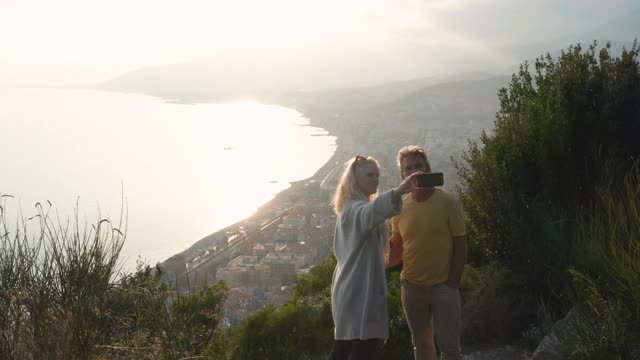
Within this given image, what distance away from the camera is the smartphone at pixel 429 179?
213 cm

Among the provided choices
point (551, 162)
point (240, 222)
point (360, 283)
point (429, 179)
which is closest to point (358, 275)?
point (360, 283)

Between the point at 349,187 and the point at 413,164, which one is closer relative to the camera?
the point at 349,187

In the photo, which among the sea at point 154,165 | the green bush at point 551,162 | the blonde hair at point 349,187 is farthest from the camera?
the sea at point 154,165

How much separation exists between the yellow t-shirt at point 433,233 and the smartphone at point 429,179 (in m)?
0.33

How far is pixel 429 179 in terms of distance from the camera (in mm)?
2189

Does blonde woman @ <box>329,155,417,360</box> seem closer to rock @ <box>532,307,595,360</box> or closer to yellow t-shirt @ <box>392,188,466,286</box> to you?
yellow t-shirt @ <box>392,188,466,286</box>

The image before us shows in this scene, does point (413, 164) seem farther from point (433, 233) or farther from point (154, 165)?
point (154, 165)

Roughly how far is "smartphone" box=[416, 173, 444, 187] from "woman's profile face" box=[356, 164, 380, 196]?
23 cm

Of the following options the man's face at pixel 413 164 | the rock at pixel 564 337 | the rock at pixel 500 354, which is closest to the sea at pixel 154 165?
the man's face at pixel 413 164

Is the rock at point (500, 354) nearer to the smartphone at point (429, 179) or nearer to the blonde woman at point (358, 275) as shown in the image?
the blonde woman at point (358, 275)

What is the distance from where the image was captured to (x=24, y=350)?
7.72ft

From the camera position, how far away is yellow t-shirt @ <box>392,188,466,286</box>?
254cm

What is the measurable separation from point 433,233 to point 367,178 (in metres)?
0.50

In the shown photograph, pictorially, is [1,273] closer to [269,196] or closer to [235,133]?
[269,196]
